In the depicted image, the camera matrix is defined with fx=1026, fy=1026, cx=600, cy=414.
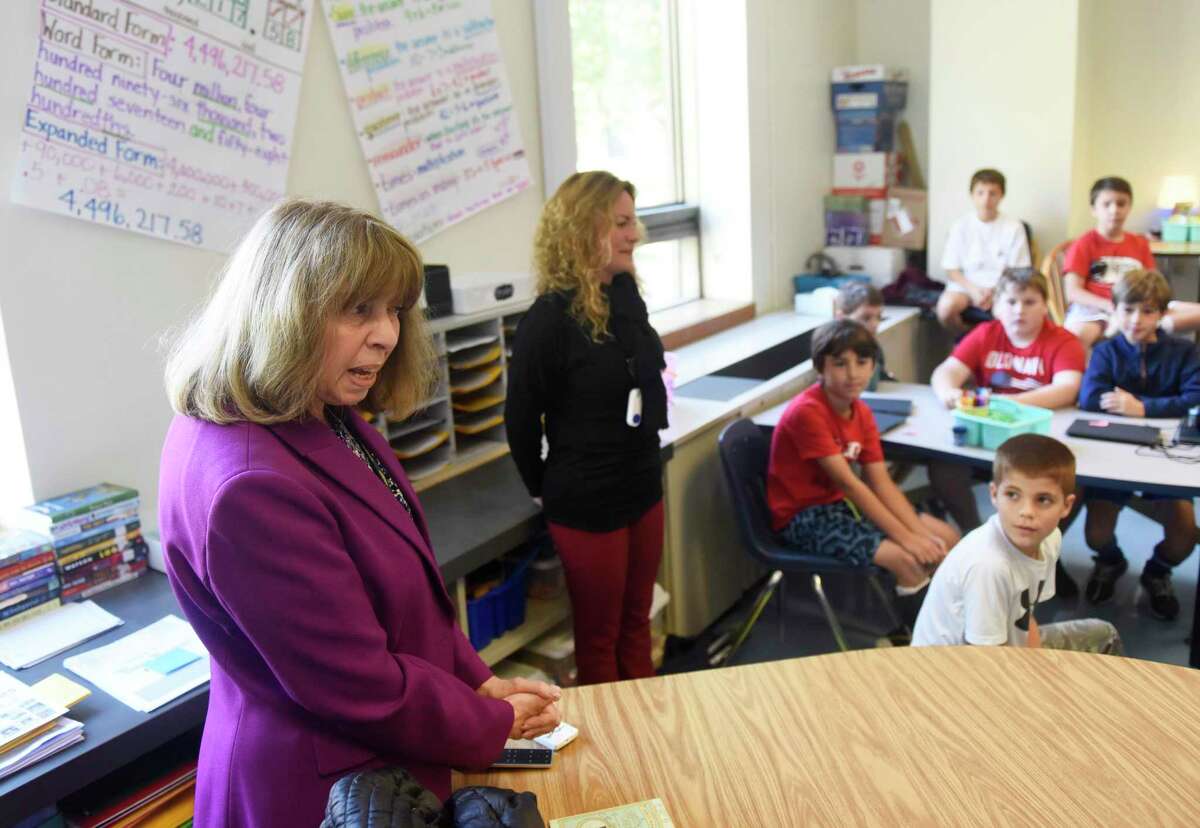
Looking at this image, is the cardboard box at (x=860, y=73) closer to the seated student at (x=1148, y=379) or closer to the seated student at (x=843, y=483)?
the seated student at (x=1148, y=379)

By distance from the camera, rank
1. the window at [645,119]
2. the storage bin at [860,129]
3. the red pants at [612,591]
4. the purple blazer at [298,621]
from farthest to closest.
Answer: the storage bin at [860,129]
the window at [645,119]
the red pants at [612,591]
the purple blazer at [298,621]

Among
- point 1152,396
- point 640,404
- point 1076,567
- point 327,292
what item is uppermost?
point 327,292

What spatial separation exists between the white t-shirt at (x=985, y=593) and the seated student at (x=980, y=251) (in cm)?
304

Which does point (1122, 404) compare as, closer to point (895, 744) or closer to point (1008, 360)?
point (1008, 360)

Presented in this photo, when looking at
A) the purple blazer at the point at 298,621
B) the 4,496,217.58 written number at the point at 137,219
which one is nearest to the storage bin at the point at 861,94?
the 4,496,217.58 written number at the point at 137,219

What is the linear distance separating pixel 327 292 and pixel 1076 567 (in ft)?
10.6

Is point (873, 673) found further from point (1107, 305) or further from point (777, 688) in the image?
point (1107, 305)

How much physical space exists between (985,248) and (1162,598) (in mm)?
2296

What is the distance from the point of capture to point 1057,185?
199 inches

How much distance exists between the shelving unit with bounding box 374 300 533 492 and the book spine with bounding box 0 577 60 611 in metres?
0.83

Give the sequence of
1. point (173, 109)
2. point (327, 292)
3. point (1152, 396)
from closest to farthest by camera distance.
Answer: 1. point (327, 292)
2. point (173, 109)
3. point (1152, 396)

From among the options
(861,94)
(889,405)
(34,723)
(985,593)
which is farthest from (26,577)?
(861,94)

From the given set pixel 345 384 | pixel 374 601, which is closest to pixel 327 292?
pixel 345 384

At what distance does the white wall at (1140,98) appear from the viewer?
5.41m
